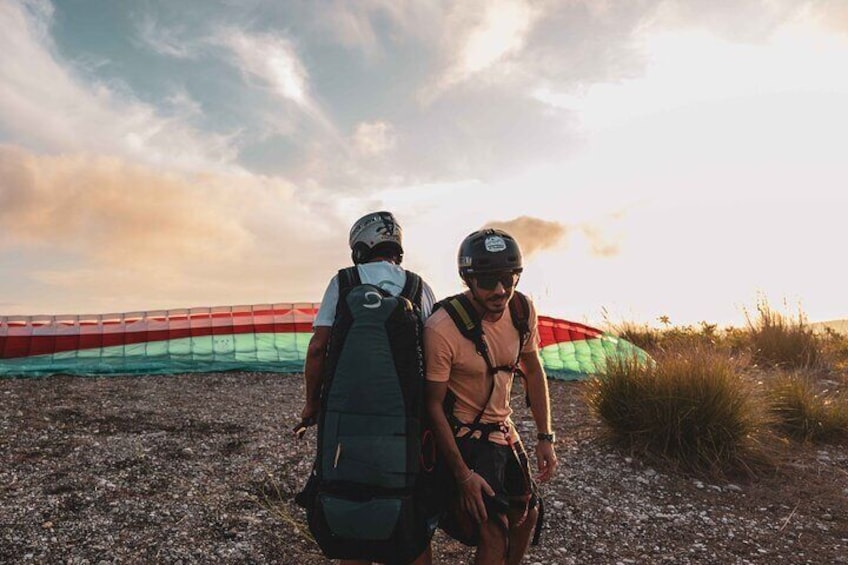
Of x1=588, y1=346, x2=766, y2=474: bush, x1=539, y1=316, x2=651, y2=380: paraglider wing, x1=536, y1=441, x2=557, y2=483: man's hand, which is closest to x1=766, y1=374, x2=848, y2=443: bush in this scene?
x1=588, y1=346, x2=766, y2=474: bush

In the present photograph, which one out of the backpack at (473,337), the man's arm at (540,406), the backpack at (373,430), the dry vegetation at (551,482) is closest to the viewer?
the backpack at (373,430)

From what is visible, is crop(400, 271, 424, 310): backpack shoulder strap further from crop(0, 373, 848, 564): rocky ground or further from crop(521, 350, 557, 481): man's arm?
crop(0, 373, 848, 564): rocky ground

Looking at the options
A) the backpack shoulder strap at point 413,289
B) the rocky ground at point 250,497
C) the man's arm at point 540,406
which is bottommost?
A: the rocky ground at point 250,497

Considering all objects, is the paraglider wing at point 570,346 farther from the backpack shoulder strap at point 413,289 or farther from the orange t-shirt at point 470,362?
the backpack shoulder strap at point 413,289

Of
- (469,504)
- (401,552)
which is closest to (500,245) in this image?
(469,504)

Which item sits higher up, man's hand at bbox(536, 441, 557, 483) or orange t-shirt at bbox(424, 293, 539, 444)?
orange t-shirt at bbox(424, 293, 539, 444)

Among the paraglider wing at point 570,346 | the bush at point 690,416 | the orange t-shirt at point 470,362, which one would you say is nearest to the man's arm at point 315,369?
the orange t-shirt at point 470,362

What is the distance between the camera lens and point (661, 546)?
6152mm

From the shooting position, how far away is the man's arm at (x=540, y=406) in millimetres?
3930

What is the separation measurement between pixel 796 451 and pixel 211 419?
7.88 meters

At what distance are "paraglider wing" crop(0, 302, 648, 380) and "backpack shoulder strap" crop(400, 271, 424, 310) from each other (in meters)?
8.17

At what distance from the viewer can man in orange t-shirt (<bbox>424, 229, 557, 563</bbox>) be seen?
340 cm

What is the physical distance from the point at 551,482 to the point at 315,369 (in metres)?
4.52

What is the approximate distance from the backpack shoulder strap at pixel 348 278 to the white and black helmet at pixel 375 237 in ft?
0.45
